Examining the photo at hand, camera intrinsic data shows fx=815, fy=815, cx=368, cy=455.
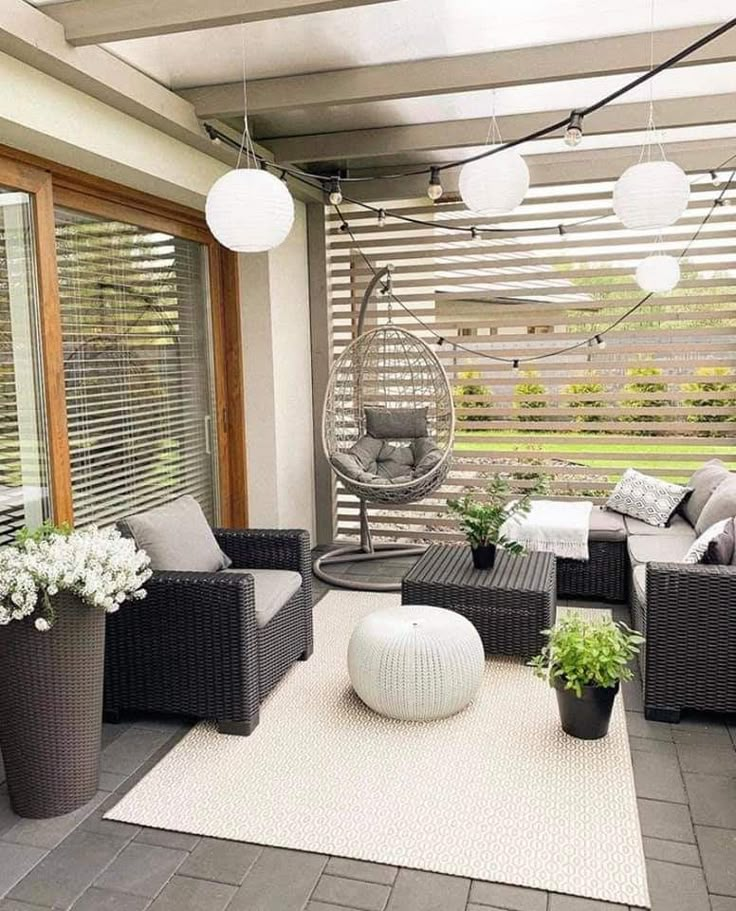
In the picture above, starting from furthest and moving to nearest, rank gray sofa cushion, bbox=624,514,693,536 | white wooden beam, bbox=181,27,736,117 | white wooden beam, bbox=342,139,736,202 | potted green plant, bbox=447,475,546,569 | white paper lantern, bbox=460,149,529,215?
white wooden beam, bbox=342,139,736,202
gray sofa cushion, bbox=624,514,693,536
potted green plant, bbox=447,475,546,569
white wooden beam, bbox=181,27,736,117
white paper lantern, bbox=460,149,529,215

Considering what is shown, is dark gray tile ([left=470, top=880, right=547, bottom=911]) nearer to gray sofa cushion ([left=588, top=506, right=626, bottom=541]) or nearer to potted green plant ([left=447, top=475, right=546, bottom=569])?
potted green plant ([left=447, top=475, right=546, bottom=569])

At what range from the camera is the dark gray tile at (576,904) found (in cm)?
210

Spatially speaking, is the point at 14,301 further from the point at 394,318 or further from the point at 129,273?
the point at 394,318

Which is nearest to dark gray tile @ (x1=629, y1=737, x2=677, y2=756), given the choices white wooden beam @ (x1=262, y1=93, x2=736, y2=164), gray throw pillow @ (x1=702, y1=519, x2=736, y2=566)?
gray throw pillow @ (x1=702, y1=519, x2=736, y2=566)

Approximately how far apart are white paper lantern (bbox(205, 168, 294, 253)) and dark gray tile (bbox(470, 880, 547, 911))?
7.14 feet

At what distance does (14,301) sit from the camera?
11.3 ft

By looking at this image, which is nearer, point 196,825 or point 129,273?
point 196,825

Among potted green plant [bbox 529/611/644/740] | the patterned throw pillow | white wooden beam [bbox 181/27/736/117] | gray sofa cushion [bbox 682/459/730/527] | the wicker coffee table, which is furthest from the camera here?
the patterned throw pillow

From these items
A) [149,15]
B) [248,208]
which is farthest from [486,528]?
[149,15]

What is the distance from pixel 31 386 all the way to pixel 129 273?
1073 mm

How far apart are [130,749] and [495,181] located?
257 centimetres

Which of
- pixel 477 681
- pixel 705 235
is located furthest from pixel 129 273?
pixel 705 235

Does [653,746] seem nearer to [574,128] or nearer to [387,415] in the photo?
[574,128]

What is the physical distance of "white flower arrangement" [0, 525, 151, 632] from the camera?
7.89ft
